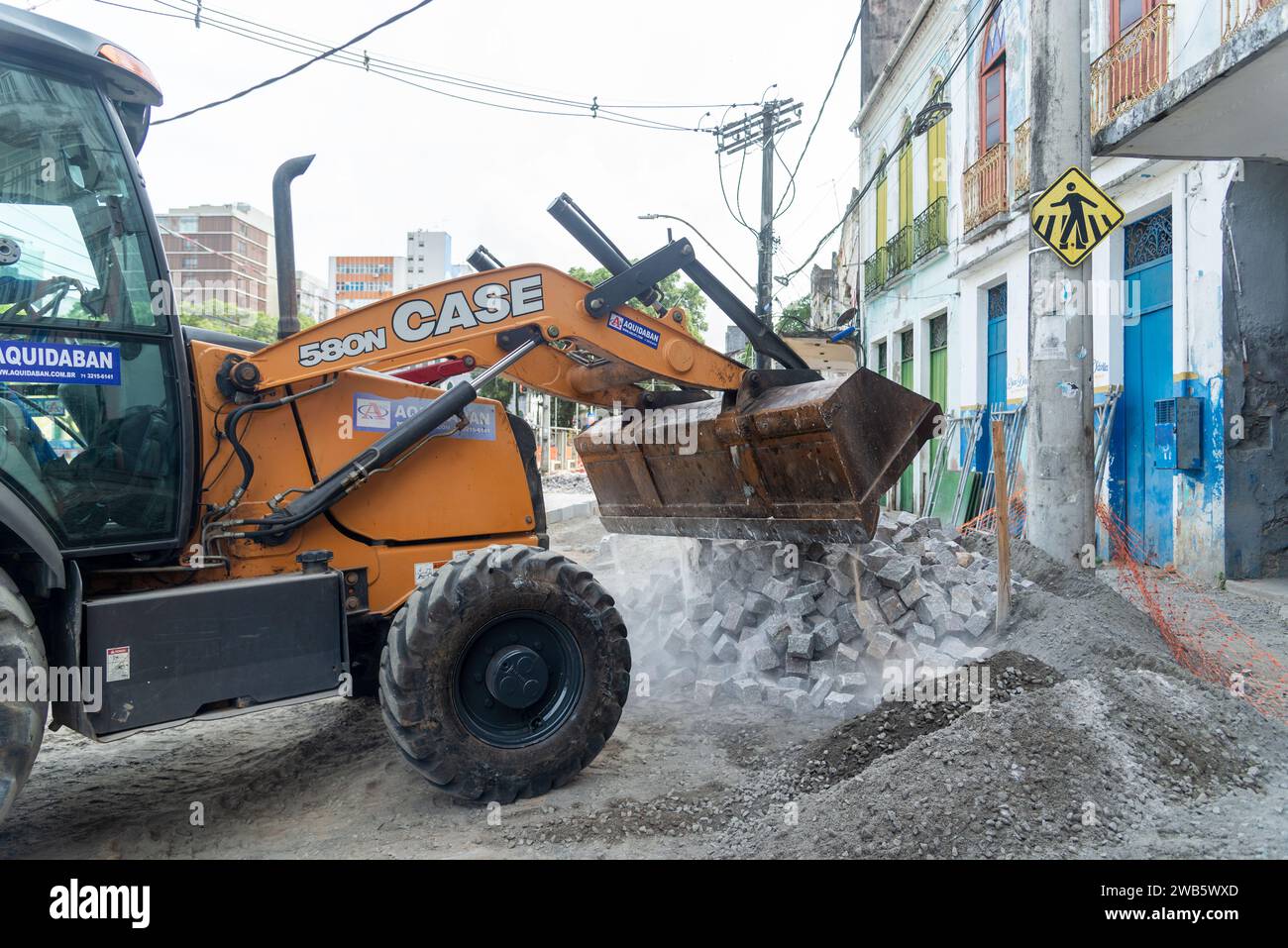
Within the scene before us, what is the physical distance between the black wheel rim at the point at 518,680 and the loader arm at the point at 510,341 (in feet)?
4.32

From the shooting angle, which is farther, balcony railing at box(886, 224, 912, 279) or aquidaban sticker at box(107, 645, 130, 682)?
balcony railing at box(886, 224, 912, 279)

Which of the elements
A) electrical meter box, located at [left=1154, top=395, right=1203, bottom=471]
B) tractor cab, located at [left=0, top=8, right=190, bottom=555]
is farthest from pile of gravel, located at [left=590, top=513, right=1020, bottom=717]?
tractor cab, located at [left=0, top=8, right=190, bottom=555]

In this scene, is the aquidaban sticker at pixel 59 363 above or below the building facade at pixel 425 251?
below

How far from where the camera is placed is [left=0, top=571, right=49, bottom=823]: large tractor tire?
2.85m

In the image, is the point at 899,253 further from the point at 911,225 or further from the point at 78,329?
the point at 78,329

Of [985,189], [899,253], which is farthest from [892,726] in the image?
[899,253]

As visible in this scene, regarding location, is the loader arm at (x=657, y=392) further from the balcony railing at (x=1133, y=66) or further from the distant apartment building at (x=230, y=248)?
the distant apartment building at (x=230, y=248)

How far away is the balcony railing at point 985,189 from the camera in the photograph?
499 inches

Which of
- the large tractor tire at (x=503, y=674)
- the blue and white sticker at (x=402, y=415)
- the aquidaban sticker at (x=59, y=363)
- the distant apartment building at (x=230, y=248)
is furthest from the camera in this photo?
the distant apartment building at (x=230, y=248)

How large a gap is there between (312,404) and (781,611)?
3.17m

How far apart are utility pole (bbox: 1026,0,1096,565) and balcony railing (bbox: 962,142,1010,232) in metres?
6.66

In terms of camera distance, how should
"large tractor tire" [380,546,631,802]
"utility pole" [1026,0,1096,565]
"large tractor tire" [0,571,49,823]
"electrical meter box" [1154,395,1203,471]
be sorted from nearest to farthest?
"large tractor tire" [0,571,49,823] < "large tractor tire" [380,546,631,802] < "utility pole" [1026,0,1096,565] < "electrical meter box" [1154,395,1203,471]

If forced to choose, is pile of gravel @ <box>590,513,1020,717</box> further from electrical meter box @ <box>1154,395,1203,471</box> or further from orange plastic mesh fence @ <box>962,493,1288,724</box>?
electrical meter box @ <box>1154,395,1203,471</box>

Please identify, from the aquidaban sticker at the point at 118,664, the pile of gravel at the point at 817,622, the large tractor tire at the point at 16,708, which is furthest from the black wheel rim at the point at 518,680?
the pile of gravel at the point at 817,622
